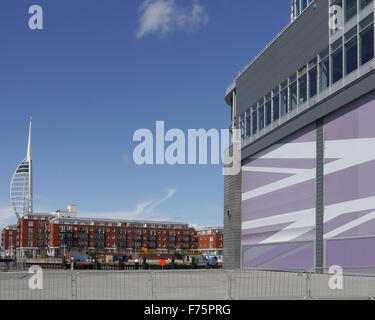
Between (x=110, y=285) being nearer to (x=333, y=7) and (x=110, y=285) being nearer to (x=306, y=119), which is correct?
(x=306, y=119)

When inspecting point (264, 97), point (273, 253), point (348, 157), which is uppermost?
point (264, 97)

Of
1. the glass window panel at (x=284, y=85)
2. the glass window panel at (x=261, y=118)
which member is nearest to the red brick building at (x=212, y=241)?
the glass window panel at (x=261, y=118)

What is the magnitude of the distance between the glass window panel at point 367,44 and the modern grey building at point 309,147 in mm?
56

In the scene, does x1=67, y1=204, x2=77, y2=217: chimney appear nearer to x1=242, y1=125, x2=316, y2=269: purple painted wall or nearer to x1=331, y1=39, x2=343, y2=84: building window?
x1=242, y1=125, x2=316, y2=269: purple painted wall

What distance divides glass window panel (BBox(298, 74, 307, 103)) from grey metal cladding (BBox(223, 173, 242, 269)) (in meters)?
12.2

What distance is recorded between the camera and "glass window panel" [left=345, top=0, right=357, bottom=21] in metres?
29.8

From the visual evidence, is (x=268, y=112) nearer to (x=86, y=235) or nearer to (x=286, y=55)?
(x=286, y=55)

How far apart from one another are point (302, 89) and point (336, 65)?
4827mm

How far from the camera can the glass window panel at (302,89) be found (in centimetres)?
3594

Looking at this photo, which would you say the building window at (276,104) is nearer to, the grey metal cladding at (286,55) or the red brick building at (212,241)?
the grey metal cladding at (286,55)

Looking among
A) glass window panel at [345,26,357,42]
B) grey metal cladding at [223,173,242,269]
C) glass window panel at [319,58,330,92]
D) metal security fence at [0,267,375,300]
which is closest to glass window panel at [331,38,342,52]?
glass window panel at [345,26,357,42]
